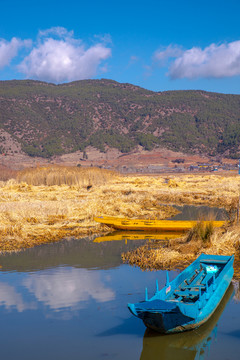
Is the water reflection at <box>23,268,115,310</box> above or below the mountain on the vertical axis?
below

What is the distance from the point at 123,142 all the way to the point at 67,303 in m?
91.4

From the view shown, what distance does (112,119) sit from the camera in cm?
11388

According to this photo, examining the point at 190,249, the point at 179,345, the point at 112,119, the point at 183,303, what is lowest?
the point at 179,345

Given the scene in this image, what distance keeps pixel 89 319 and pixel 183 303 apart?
2.32m

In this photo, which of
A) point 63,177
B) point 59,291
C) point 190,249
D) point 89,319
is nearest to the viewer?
point 89,319

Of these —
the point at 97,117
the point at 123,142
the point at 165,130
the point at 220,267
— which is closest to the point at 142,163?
the point at 123,142

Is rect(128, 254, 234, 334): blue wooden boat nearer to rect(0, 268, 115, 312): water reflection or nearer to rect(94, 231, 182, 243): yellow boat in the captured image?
rect(0, 268, 115, 312): water reflection

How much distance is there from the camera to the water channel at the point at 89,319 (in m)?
7.49

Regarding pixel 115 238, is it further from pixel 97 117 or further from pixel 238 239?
pixel 97 117

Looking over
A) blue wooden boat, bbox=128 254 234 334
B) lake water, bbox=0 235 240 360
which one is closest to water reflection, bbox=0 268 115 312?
lake water, bbox=0 235 240 360

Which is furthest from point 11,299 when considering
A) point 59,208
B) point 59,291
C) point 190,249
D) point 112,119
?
point 112,119

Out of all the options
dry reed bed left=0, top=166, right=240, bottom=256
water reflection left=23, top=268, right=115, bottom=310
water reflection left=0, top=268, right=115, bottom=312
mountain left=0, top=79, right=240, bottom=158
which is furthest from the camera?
mountain left=0, top=79, right=240, bottom=158

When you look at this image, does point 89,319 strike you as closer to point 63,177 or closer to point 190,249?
point 190,249

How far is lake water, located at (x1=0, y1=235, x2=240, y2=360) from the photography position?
7.49 m
